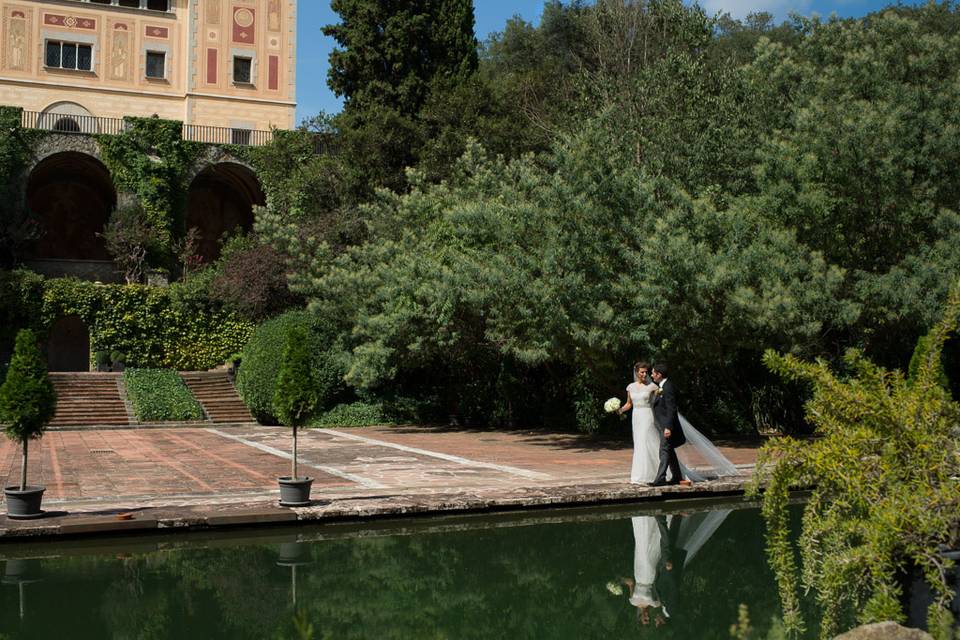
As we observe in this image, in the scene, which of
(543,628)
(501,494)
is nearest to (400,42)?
(501,494)

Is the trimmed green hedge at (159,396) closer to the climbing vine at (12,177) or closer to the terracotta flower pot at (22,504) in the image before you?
the climbing vine at (12,177)

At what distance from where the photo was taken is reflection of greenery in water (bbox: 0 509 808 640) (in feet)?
18.5

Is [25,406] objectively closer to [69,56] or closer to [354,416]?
[354,416]

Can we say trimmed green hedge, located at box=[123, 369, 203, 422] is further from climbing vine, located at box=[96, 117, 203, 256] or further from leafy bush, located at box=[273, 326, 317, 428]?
leafy bush, located at box=[273, 326, 317, 428]

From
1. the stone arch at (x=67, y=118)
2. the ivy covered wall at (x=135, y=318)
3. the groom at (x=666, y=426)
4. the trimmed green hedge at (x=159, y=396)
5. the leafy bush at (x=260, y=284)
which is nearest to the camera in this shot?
the groom at (x=666, y=426)

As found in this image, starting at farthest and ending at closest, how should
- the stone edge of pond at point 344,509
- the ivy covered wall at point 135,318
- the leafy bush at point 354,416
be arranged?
1. the ivy covered wall at point 135,318
2. the leafy bush at point 354,416
3. the stone edge of pond at point 344,509

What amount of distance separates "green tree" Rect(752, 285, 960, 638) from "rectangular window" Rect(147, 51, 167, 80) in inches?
1528

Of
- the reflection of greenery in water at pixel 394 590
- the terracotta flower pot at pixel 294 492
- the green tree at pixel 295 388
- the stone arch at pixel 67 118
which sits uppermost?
the stone arch at pixel 67 118

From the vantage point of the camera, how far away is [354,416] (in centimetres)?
2261

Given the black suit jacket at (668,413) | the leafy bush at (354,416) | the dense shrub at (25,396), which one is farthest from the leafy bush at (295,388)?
the leafy bush at (354,416)

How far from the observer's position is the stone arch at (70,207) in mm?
36219

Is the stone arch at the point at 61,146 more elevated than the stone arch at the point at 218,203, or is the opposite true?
the stone arch at the point at 61,146

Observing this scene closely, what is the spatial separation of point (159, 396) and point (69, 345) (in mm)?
10559

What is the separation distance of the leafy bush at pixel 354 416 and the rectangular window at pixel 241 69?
2151 centimetres
